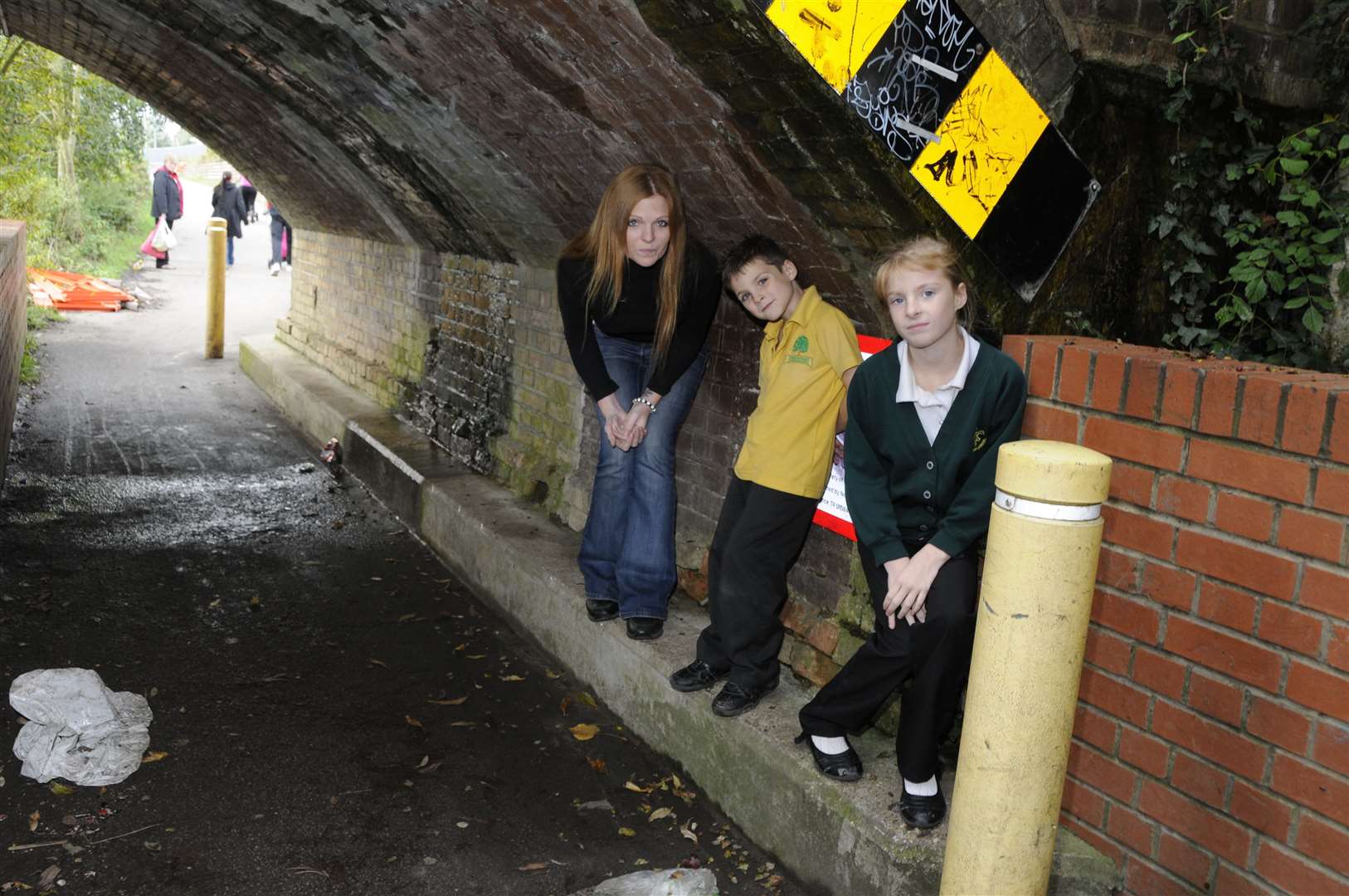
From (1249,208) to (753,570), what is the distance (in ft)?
6.45

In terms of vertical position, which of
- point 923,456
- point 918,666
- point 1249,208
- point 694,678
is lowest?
point 694,678

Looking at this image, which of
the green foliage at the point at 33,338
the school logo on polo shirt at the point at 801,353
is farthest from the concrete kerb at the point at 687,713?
the green foliage at the point at 33,338

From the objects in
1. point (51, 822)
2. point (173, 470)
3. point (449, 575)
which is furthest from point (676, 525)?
Answer: point (173, 470)

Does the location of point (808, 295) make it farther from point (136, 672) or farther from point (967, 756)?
point (136, 672)

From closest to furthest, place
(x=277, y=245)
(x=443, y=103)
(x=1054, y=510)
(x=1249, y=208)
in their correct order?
1. (x=1054, y=510)
2. (x=1249, y=208)
3. (x=443, y=103)
4. (x=277, y=245)

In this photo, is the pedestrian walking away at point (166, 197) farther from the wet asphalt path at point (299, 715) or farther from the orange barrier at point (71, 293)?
the wet asphalt path at point (299, 715)

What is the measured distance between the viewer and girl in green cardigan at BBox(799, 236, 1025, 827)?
9.87ft

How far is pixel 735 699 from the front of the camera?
3.91 m

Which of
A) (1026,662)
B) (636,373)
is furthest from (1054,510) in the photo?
(636,373)

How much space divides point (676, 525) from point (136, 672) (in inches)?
93.6

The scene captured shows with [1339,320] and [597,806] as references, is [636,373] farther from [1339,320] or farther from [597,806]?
[1339,320]

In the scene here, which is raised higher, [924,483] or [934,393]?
[934,393]

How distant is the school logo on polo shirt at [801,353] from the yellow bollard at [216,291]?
11040mm

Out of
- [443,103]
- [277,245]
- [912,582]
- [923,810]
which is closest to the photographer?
[912,582]
